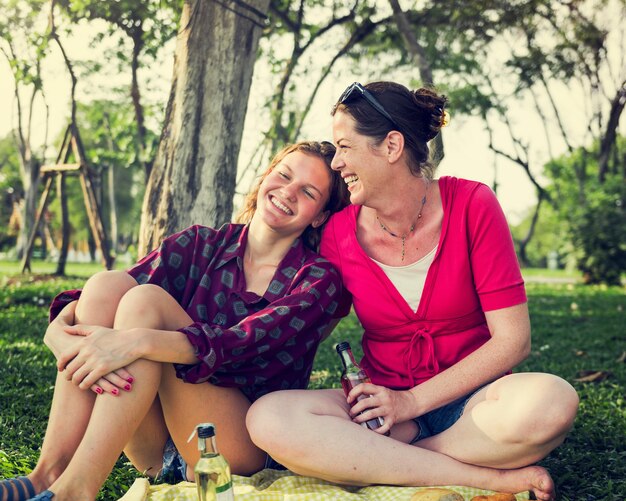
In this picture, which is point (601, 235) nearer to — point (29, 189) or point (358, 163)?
point (358, 163)

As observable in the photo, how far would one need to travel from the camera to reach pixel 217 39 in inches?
186

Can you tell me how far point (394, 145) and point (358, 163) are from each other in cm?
17

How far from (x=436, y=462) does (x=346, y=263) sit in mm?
900

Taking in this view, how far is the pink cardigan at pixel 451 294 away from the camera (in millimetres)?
2629

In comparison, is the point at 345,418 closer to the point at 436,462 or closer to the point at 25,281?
the point at 436,462

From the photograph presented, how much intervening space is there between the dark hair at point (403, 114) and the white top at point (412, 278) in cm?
39

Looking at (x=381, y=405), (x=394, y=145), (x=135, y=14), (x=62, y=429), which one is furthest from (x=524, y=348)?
(x=135, y=14)

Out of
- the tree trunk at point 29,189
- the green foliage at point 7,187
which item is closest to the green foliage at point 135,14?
the tree trunk at point 29,189

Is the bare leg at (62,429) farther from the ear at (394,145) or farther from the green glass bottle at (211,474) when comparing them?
the ear at (394,145)

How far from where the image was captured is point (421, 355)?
2727mm

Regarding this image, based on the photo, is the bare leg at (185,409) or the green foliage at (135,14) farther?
the green foliage at (135,14)

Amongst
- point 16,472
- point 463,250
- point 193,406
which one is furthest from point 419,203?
point 16,472

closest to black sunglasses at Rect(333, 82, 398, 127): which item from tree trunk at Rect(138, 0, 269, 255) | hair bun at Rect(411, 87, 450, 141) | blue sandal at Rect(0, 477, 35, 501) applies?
hair bun at Rect(411, 87, 450, 141)

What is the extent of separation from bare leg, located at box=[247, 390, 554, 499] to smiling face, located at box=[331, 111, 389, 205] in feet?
2.92
